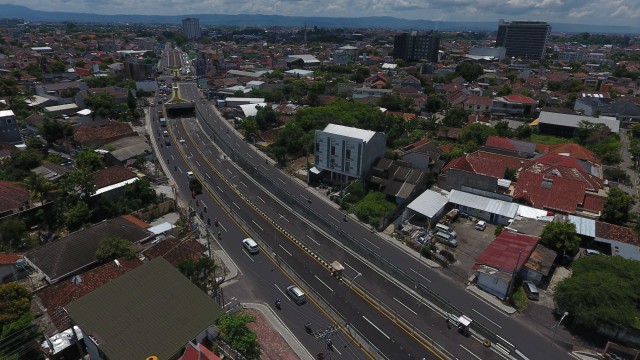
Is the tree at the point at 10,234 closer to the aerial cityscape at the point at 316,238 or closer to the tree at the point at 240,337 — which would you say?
the aerial cityscape at the point at 316,238

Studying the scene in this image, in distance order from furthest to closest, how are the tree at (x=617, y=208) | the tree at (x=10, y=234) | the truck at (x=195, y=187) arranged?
the truck at (x=195, y=187), the tree at (x=617, y=208), the tree at (x=10, y=234)

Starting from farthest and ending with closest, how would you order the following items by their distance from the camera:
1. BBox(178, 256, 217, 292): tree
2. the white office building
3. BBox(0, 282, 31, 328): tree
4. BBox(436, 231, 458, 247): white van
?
1. the white office building
2. BBox(436, 231, 458, 247): white van
3. BBox(178, 256, 217, 292): tree
4. BBox(0, 282, 31, 328): tree

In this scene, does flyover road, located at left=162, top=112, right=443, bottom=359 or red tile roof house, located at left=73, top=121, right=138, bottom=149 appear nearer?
flyover road, located at left=162, top=112, right=443, bottom=359

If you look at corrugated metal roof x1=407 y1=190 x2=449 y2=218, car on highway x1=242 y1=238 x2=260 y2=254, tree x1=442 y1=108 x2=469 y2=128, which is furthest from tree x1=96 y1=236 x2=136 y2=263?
tree x1=442 y1=108 x2=469 y2=128

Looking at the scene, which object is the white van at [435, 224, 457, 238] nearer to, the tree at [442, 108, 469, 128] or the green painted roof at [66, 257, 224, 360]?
the green painted roof at [66, 257, 224, 360]

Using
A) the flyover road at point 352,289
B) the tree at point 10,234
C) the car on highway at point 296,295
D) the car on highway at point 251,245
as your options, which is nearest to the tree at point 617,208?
the flyover road at point 352,289

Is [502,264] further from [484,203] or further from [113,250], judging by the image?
[113,250]

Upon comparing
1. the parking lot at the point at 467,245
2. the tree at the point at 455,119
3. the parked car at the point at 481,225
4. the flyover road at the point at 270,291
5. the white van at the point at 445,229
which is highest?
the tree at the point at 455,119
